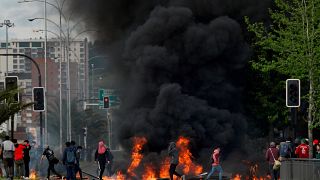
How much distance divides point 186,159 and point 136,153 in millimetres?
2646

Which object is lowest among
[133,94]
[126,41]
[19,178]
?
[19,178]

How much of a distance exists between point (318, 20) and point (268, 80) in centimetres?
757

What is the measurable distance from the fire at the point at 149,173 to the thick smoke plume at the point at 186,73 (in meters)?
1.68

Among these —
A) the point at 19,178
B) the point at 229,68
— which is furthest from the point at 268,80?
the point at 19,178

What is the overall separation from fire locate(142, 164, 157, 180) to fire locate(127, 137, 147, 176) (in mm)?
637

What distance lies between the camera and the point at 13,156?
3475 cm

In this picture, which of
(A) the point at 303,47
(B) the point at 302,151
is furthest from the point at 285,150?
(A) the point at 303,47

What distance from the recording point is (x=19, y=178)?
35.9m

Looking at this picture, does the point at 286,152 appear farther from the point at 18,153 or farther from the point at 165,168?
the point at 18,153

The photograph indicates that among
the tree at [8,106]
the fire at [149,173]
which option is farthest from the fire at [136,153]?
the tree at [8,106]

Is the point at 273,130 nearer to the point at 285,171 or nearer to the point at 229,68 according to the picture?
the point at 229,68

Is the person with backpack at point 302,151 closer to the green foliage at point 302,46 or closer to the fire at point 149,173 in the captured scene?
the green foliage at point 302,46

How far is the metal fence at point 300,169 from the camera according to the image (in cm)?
2809

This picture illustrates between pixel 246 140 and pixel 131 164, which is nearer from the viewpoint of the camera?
pixel 131 164
